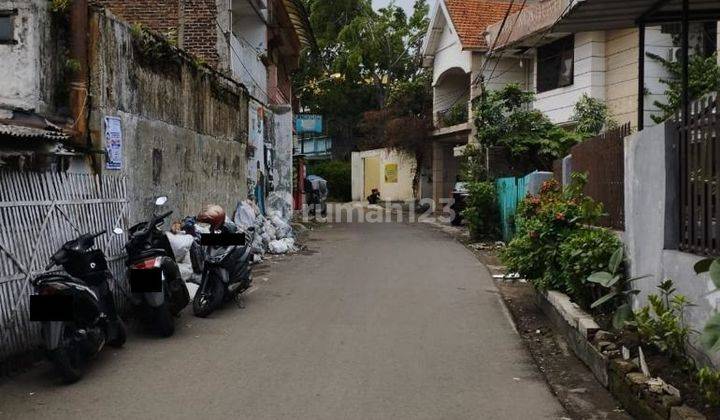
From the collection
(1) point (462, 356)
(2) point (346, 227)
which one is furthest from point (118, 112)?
(2) point (346, 227)

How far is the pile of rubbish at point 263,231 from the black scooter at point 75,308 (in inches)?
310

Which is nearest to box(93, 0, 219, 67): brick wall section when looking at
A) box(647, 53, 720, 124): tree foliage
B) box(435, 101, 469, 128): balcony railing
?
box(647, 53, 720, 124): tree foliage

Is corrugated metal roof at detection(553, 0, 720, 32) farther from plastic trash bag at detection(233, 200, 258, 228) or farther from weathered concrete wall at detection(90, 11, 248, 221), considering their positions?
plastic trash bag at detection(233, 200, 258, 228)

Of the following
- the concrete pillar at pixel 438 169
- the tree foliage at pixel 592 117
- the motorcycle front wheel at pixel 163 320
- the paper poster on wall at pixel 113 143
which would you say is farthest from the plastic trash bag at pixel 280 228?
the concrete pillar at pixel 438 169

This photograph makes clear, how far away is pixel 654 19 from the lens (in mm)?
7594

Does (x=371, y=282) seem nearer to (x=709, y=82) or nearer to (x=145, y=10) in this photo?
(x=145, y=10)

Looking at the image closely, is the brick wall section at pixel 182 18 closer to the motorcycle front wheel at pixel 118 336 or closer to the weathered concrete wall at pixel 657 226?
the motorcycle front wheel at pixel 118 336

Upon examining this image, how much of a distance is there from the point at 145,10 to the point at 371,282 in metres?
8.63

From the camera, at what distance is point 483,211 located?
19.1 metres

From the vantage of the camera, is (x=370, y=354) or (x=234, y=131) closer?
(x=370, y=354)

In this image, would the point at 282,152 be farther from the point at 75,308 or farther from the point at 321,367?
the point at 75,308

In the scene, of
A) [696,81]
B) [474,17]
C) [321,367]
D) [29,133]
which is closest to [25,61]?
[29,133]

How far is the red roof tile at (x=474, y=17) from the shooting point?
86.1 feet

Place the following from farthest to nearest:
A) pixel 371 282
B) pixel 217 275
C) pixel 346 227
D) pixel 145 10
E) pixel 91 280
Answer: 1. pixel 346 227
2. pixel 145 10
3. pixel 371 282
4. pixel 217 275
5. pixel 91 280
